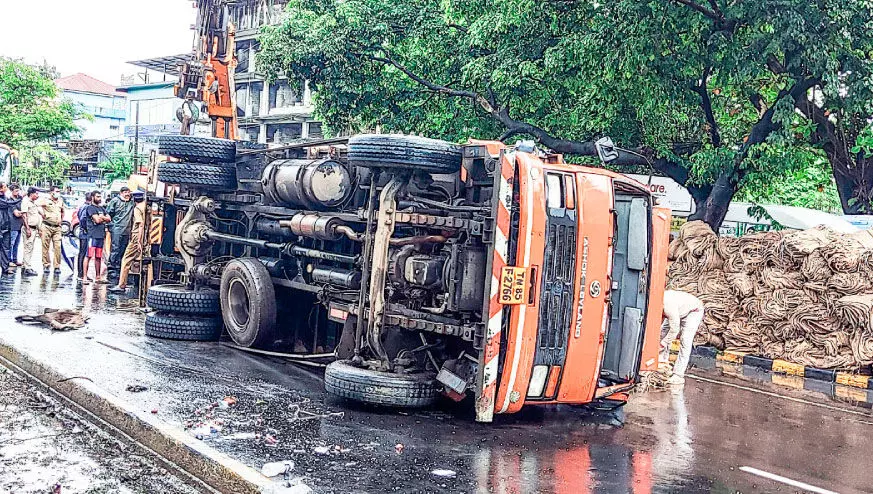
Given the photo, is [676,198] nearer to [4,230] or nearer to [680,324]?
[680,324]

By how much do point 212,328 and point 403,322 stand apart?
3509mm

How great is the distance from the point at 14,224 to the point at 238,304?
9.30 m

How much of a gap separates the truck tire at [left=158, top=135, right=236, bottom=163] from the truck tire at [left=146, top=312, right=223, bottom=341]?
5.81 feet

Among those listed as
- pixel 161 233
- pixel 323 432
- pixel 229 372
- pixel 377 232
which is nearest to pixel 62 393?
pixel 229 372

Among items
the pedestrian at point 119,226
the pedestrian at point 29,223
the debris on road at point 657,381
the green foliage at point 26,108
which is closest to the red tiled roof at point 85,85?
the green foliage at point 26,108

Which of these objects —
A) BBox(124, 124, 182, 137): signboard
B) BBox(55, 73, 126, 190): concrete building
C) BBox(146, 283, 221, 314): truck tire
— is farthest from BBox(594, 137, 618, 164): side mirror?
BBox(55, 73, 126, 190): concrete building

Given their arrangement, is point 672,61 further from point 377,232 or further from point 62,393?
point 62,393

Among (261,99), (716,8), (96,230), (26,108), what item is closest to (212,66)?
(96,230)

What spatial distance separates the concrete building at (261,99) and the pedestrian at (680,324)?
4167 centimetres

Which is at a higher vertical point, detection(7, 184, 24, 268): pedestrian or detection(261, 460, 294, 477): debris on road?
detection(7, 184, 24, 268): pedestrian

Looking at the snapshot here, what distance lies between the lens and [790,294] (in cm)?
1270

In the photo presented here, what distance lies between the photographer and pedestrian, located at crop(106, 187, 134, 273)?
15617 mm

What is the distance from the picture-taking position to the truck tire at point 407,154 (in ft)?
24.3

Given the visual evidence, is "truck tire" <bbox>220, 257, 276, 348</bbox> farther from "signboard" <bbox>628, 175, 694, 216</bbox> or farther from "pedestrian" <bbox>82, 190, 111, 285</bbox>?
"signboard" <bbox>628, 175, 694, 216</bbox>
